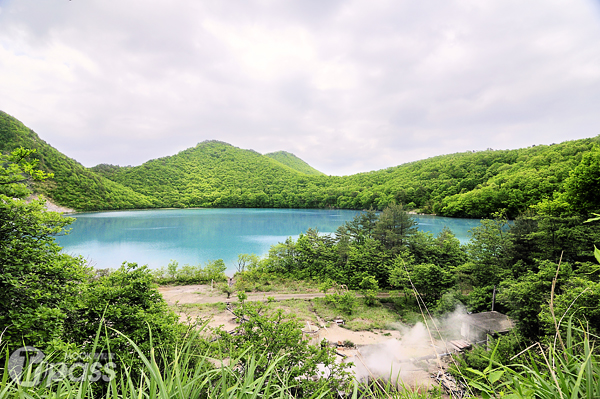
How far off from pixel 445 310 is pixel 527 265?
4.58 m

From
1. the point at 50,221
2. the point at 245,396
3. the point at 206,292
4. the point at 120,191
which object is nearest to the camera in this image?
the point at 245,396

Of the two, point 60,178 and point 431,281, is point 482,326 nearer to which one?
point 431,281

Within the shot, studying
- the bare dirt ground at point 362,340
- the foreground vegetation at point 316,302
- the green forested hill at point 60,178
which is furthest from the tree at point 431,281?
the green forested hill at point 60,178

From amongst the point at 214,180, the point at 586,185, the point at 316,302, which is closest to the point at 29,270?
the point at 316,302

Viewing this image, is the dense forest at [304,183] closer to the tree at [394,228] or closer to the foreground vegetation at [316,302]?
the tree at [394,228]

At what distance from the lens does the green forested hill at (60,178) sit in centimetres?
5331

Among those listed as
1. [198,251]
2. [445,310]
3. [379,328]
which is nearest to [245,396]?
[379,328]

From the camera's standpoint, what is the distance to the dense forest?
39656mm

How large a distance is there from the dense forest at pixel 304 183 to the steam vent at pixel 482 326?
16.1 metres

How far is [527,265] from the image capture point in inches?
459

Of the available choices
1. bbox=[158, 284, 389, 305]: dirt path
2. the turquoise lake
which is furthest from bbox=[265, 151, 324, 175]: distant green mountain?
bbox=[158, 284, 389, 305]: dirt path

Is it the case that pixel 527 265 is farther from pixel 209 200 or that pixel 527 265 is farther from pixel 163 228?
pixel 209 200

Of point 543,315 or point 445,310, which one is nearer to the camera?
point 543,315

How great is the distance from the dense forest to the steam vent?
16133 millimetres
